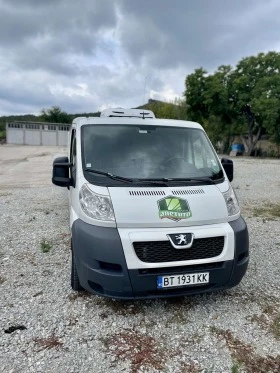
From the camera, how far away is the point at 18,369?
2.30m

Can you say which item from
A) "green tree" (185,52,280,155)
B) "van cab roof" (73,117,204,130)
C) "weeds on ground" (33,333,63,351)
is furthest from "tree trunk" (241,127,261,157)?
"weeds on ground" (33,333,63,351)

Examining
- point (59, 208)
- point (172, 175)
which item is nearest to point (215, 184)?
point (172, 175)

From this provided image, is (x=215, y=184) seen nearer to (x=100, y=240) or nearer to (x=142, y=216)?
(x=142, y=216)

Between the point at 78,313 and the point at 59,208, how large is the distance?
4.63 meters

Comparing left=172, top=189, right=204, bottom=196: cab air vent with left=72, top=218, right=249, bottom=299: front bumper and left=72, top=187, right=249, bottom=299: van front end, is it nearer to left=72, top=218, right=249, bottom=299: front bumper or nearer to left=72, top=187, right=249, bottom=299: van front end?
left=72, top=187, right=249, bottom=299: van front end

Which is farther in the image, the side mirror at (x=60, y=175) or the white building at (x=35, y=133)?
the white building at (x=35, y=133)

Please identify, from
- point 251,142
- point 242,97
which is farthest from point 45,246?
point 251,142

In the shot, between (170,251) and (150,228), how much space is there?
0.92 feet

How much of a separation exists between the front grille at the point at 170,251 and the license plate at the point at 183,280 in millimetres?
160

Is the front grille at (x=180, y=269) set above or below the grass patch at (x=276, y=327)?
above

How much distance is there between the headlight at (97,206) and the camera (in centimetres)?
286

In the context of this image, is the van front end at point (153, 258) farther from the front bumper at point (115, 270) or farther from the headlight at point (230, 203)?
the headlight at point (230, 203)

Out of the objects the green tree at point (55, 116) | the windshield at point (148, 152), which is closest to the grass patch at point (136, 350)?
the windshield at point (148, 152)

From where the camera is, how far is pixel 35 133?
49.5 metres
